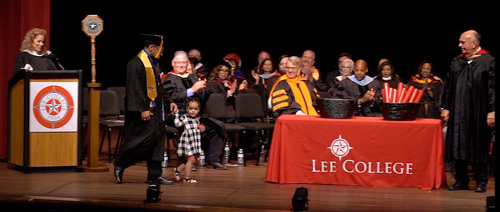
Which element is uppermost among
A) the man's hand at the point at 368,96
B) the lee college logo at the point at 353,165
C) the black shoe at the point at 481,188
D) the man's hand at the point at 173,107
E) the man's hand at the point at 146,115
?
the man's hand at the point at 368,96

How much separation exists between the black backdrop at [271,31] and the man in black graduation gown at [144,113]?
13.0 ft

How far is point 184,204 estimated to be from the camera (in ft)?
19.0

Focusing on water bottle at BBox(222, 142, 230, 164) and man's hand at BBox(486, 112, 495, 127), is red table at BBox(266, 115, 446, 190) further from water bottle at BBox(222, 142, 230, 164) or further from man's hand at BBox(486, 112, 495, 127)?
water bottle at BBox(222, 142, 230, 164)

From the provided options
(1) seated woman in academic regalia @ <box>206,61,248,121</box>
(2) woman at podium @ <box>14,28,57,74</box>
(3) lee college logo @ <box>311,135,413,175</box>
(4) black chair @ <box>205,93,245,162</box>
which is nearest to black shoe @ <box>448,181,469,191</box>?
(3) lee college logo @ <box>311,135,413,175</box>

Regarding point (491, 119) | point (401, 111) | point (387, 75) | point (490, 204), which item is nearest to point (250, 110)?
point (387, 75)

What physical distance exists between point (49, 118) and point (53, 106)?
115mm

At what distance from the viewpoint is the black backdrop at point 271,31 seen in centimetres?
1061

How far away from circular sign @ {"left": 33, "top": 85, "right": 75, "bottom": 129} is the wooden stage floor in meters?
0.49

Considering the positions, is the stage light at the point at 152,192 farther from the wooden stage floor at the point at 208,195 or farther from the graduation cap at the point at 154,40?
the graduation cap at the point at 154,40

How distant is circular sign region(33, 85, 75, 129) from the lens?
7.25 meters

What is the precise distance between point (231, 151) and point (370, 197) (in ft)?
9.67

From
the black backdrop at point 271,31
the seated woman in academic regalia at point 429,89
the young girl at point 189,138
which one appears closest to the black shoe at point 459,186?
the young girl at point 189,138

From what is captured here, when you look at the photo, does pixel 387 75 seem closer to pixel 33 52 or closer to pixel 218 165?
pixel 218 165

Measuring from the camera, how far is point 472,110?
6395mm
